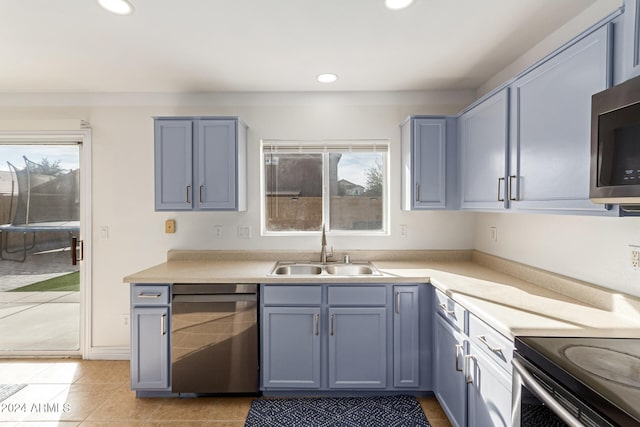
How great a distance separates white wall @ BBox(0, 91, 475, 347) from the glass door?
0.26m

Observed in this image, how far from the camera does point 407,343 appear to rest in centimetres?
237

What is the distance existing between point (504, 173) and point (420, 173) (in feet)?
2.52

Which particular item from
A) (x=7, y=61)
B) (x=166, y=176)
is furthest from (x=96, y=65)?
(x=166, y=176)

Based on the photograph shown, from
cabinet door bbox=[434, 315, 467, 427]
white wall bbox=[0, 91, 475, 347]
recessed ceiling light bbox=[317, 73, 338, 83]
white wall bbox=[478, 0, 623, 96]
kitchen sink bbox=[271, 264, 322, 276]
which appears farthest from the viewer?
white wall bbox=[0, 91, 475, 347]

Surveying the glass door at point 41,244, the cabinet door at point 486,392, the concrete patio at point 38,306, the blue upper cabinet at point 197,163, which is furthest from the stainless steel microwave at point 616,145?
the concrete patio at point 38,306

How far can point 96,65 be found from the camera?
95.6 inches

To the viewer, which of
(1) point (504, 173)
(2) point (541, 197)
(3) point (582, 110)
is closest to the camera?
(3) point (582, 110)

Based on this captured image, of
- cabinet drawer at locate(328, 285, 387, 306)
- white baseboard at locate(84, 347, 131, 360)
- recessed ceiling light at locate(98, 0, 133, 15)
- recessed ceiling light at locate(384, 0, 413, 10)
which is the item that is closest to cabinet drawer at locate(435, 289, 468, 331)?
cabinet drawer at locate(328, 285, 387, 306)

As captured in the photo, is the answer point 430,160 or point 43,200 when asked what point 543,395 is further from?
point 43,200

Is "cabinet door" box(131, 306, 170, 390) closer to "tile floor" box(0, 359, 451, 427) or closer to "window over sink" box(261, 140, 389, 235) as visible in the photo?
"tile floor" box(0, 359, 451, 427)

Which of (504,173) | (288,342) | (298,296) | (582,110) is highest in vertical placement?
(582,110)

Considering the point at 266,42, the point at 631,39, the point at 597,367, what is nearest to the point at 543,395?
the point at 597,367

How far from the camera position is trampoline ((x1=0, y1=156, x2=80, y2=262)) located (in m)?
3.10

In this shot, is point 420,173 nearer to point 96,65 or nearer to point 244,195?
point 244,195
